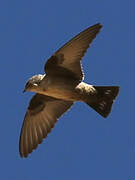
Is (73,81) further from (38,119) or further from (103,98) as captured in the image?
(38,119)

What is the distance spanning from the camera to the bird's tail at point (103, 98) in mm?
9312

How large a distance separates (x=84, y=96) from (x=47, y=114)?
5.11ft

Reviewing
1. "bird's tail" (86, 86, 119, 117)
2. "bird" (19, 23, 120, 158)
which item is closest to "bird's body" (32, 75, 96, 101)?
"bird" (19, 23, 120, 158)

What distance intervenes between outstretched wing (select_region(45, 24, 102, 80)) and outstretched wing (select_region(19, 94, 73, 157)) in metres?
1.01

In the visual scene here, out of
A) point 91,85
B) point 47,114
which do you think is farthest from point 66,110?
point 91,85

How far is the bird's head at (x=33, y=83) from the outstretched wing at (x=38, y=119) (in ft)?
3.74

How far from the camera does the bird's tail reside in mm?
9312

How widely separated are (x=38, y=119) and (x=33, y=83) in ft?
4.97

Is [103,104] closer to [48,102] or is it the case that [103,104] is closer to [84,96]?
[84,96]

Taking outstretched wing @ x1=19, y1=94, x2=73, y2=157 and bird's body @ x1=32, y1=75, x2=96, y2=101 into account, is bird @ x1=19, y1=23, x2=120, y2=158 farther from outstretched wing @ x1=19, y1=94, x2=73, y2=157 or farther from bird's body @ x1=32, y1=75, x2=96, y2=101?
outstretched wing @ x1=19, y1=94, x2=73, y2=157

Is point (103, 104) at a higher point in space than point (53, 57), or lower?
lower

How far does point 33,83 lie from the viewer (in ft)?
30.2

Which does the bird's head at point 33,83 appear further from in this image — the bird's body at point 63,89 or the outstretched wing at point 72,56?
the outstretched wing at point 72,56

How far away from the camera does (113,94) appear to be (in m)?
9.36
